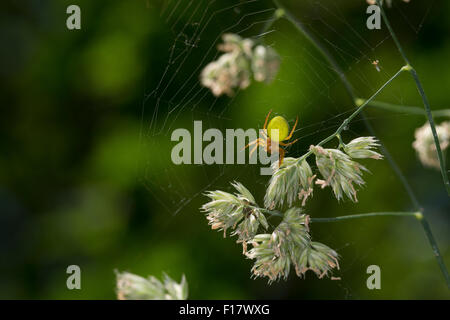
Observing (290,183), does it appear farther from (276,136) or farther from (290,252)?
(276,136)

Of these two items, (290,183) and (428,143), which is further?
(428,143)

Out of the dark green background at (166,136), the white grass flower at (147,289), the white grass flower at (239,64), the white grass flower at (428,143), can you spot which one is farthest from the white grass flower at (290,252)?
the dark green background at (166,136)

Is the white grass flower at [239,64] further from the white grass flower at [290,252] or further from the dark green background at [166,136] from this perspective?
the dark green background at [166,136]

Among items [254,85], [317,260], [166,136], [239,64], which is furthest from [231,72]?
[166,136]

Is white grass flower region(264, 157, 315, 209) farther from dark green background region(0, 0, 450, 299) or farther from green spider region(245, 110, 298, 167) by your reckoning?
dark green background region(0, 0, 450, 299)

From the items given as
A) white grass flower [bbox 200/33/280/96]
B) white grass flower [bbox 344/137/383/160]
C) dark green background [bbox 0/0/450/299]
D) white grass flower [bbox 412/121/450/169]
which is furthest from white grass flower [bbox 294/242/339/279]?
dark green background [bbox 0/0/450/299]

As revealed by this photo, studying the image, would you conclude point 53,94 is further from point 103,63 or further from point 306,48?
point 306,48
